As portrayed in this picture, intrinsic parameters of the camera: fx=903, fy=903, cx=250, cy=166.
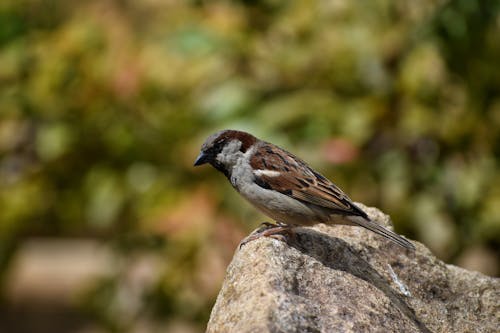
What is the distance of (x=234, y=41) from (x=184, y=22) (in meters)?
0.44

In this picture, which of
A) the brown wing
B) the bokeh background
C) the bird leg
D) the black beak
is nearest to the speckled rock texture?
the bird leg

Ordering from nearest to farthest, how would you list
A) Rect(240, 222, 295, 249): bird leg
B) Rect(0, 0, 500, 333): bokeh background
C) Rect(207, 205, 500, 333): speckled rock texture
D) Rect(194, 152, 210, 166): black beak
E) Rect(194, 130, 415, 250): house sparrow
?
Rect(207, 205, 500, 333): speckled rock texture → Rect(240, 222, 295, 249): bird leg → Rect(194, 130, 415, 250): house sparrow → Rect(194, 152, 210, 166): black beak → Rect(0, 0, 500, 333): bokeh background

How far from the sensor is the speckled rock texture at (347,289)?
294cm

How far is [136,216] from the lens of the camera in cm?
511

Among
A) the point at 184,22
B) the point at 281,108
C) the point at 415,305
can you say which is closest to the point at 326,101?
the point at 281,108

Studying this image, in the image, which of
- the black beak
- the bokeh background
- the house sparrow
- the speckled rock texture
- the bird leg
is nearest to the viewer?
the speckled rock texture

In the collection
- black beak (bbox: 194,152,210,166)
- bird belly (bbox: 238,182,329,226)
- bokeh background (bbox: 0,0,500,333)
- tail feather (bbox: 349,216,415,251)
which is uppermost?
bokeh background (bbox: 0,0,500,333)

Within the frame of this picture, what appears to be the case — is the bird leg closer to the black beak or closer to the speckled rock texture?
the speckled rock texture

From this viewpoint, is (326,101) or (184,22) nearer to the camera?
(326,101)

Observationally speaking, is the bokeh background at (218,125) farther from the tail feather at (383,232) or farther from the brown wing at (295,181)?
the tail feather at (383,232)

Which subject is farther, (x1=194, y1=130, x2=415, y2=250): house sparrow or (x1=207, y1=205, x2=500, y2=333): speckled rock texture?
(x1=194, y1=130, x2=415, y2=250): house sparrow

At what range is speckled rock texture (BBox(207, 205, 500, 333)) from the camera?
116 inches

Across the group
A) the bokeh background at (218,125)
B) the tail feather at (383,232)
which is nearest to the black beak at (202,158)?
the bokeh background at (218,125)

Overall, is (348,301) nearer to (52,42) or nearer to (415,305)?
(415,305)
